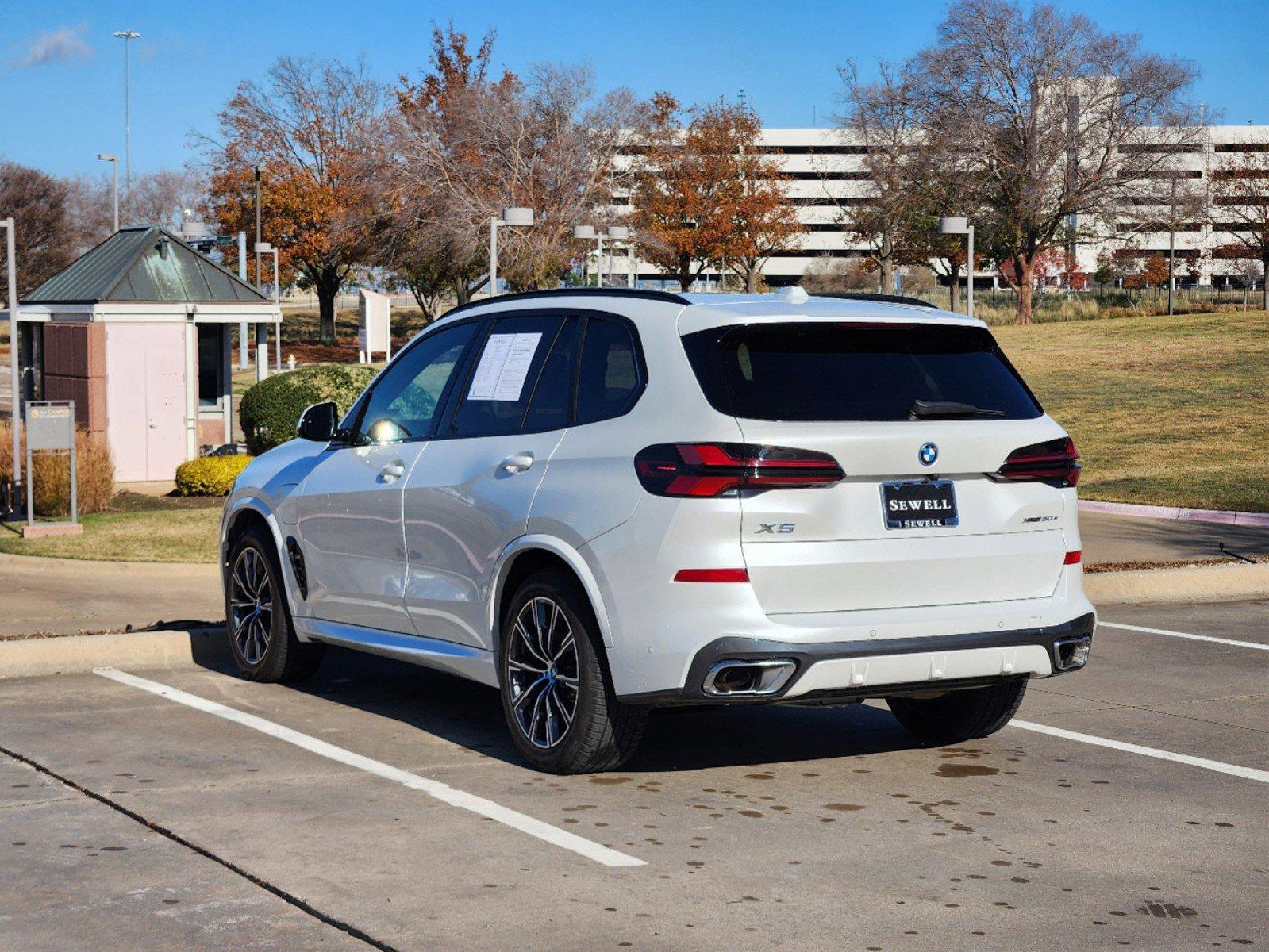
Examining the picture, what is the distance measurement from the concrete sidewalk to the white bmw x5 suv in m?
3.85

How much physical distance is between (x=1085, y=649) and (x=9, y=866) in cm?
401

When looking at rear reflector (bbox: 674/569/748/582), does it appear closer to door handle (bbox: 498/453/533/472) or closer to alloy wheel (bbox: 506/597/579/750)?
alloy wheel (bbox: 506/597/579/750)

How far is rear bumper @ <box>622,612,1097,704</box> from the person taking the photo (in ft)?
19.5

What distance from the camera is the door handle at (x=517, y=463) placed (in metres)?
6.73

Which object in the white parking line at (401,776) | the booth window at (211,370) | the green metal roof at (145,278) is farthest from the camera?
the booth window at (211,370)

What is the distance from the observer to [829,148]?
150625mm

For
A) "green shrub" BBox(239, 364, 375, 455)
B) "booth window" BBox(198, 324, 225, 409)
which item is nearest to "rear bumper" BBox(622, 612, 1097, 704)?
"green shrub" BBox(239, 364, 375, 455)

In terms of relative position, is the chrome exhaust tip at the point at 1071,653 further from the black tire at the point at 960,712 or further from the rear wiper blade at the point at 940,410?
the rear wiper blade at the point at 940,410

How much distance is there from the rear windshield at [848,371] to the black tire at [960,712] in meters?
1.30

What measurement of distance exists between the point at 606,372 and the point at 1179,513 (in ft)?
42.4

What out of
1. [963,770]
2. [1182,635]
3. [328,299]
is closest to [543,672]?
[963,770]

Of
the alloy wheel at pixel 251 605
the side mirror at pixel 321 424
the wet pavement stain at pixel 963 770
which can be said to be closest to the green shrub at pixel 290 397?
the alloy wheel at pixel 251 605

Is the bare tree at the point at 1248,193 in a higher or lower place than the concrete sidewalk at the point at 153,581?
higher

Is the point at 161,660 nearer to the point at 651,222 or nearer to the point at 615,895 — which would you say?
the point at 615,895
